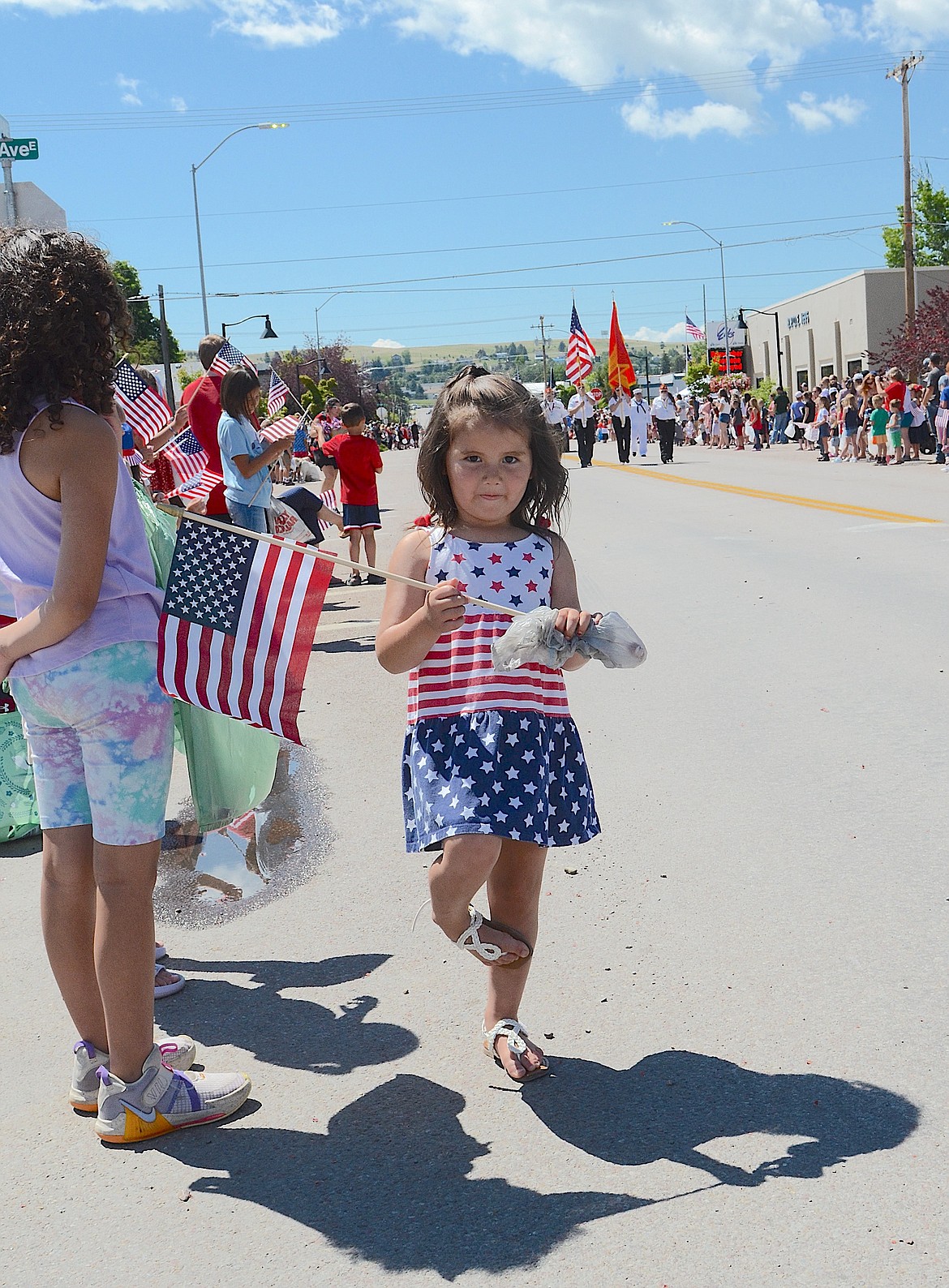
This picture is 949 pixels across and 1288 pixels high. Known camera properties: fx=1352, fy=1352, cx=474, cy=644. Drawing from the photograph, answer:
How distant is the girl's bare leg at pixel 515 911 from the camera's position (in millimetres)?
3215

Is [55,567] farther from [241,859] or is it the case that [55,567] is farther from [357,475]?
[357,475]

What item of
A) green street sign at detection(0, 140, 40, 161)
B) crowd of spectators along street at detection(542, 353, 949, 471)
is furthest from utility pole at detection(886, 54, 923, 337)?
green street sign at detection(0, 140, 40, 161)

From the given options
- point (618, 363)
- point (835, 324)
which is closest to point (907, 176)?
point (618, 363)

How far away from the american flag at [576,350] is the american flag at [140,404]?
2683cm

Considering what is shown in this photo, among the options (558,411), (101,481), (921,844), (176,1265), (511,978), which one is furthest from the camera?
(558,411)

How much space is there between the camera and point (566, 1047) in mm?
3375

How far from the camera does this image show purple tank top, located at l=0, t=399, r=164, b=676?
2.89 m

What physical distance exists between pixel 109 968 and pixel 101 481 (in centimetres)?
106

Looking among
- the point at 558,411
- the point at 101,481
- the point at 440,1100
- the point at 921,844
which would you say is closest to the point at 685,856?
the point at 921,844

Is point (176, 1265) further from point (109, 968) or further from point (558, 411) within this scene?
point (558, 411)

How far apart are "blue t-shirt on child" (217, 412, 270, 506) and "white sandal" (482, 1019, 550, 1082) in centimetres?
530

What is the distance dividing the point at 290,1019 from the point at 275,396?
6594 mm

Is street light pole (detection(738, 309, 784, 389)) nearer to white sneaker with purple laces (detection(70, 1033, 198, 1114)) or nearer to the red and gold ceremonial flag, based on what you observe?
the red and gold ceremonial flag

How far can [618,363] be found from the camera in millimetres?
40969
